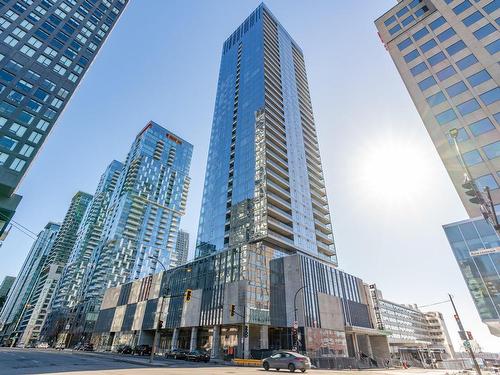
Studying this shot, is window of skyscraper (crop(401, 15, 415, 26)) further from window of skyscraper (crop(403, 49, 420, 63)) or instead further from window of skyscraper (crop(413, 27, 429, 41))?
window of skyscraper (crop(403, 49, 420, 63))

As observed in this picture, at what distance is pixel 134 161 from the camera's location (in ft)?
460

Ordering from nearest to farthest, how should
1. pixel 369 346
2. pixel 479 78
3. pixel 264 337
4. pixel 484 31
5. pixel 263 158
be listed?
1. pixel 479 78
2. pixel 484 31
3. pixel 264 337
4. pixel 369 346
5. pixel 263 158

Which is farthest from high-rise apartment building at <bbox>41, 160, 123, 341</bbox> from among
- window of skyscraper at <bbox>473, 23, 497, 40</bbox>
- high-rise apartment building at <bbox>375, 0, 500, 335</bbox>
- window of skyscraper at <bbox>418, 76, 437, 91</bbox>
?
window of skyscraper at <bbox>473, 23, 497, 40</bbox>

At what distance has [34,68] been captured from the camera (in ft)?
195

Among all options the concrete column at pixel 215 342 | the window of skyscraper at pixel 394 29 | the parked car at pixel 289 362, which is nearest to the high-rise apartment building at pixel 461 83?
the window of skyscraper at pixel 394 29

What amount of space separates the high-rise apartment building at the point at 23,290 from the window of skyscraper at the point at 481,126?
8257 inches

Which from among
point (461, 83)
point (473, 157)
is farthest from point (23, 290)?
point (461, 83)

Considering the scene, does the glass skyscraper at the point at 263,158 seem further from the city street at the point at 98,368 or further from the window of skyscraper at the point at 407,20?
the window of skyscraper at the point at 407,20

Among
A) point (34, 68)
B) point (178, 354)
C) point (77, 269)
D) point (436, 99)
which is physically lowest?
point (178, 354)

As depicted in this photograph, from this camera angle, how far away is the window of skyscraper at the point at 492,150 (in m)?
26.6

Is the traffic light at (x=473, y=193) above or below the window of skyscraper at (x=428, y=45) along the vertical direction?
below

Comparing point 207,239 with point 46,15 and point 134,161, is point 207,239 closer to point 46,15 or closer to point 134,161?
point 46,15

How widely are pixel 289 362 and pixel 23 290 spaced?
23481 centimetres

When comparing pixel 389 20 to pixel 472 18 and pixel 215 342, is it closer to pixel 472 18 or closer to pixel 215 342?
pixel 472 18
